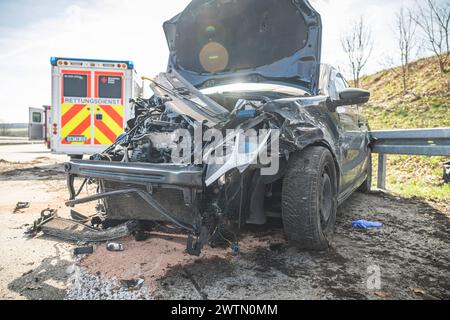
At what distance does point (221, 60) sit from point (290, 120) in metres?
2.03

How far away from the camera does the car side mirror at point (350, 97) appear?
3129 mm

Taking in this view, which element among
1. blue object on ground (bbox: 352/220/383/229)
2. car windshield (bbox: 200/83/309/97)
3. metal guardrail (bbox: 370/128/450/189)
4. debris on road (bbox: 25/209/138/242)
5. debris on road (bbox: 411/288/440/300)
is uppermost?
car windshield (bbox: 200/83/309/97)

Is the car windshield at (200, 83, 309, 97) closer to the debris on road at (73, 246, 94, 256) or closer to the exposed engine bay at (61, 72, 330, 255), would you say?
the exposed engine bay at (61, 72, 330, 255)

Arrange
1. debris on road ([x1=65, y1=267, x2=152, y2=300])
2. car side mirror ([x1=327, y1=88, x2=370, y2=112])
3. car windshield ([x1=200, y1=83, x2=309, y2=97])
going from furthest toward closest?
car windshield ([x1=200, y1=83, x2=309, y2=97]), car side mirror ([x1=327, y1=88, x2=370, y2=112]), debris on road ([x1=65, y1=267, x2=152, y2=300])

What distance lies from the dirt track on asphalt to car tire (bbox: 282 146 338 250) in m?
0.21

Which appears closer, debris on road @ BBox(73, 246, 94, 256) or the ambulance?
debris on road @ BBox(73, 246, 94, 256)

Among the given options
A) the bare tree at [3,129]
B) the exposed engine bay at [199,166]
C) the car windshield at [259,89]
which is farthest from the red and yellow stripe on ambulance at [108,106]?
the bare tree at [3,129]

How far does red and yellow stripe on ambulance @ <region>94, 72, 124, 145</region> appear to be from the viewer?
294 inches

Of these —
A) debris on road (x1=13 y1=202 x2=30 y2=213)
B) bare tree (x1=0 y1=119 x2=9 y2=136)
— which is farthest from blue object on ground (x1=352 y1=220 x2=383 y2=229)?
bare tree (x1=0 y1=119 x2=9 y2=136)

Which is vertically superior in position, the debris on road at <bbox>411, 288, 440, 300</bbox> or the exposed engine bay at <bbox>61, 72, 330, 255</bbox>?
the exposed engine bay at <bbox>61, 72, 330, 255</bbox>

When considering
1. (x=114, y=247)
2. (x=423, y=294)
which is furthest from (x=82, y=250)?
(x=423, y=294)

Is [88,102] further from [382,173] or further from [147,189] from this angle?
[382,173]

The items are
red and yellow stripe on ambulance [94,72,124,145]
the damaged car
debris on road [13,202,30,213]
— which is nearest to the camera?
the damaged car

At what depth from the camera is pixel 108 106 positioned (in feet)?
24.8
